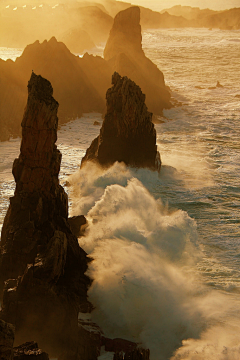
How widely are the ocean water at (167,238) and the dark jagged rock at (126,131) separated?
85cm

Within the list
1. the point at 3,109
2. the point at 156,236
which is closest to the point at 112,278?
the point at 156,236

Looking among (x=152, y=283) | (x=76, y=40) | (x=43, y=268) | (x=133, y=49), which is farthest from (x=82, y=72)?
(x=43, y=268)

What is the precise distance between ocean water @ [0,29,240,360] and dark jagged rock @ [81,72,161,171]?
85cm

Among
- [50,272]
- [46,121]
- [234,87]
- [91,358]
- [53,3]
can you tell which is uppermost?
[53,3]

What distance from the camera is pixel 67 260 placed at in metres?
12.3

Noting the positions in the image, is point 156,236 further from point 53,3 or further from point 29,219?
point 53,3

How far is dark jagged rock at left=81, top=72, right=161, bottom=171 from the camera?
2328 cm

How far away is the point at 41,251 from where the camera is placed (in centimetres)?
1191

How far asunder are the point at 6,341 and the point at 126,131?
16.9 meters

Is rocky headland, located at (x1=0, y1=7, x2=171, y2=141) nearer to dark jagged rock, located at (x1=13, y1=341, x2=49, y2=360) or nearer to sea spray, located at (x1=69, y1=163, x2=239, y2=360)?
sea spray, located at (x1=69, y1=163, x2=239, y2=360)

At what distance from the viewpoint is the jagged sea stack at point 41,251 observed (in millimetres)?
10398

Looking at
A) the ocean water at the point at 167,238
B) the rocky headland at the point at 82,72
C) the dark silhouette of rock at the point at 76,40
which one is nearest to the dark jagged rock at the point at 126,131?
the ocean water at the point at 167,238

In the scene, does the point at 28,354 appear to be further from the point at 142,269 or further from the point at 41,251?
the point at 142,269

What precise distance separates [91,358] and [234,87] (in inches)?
1996
